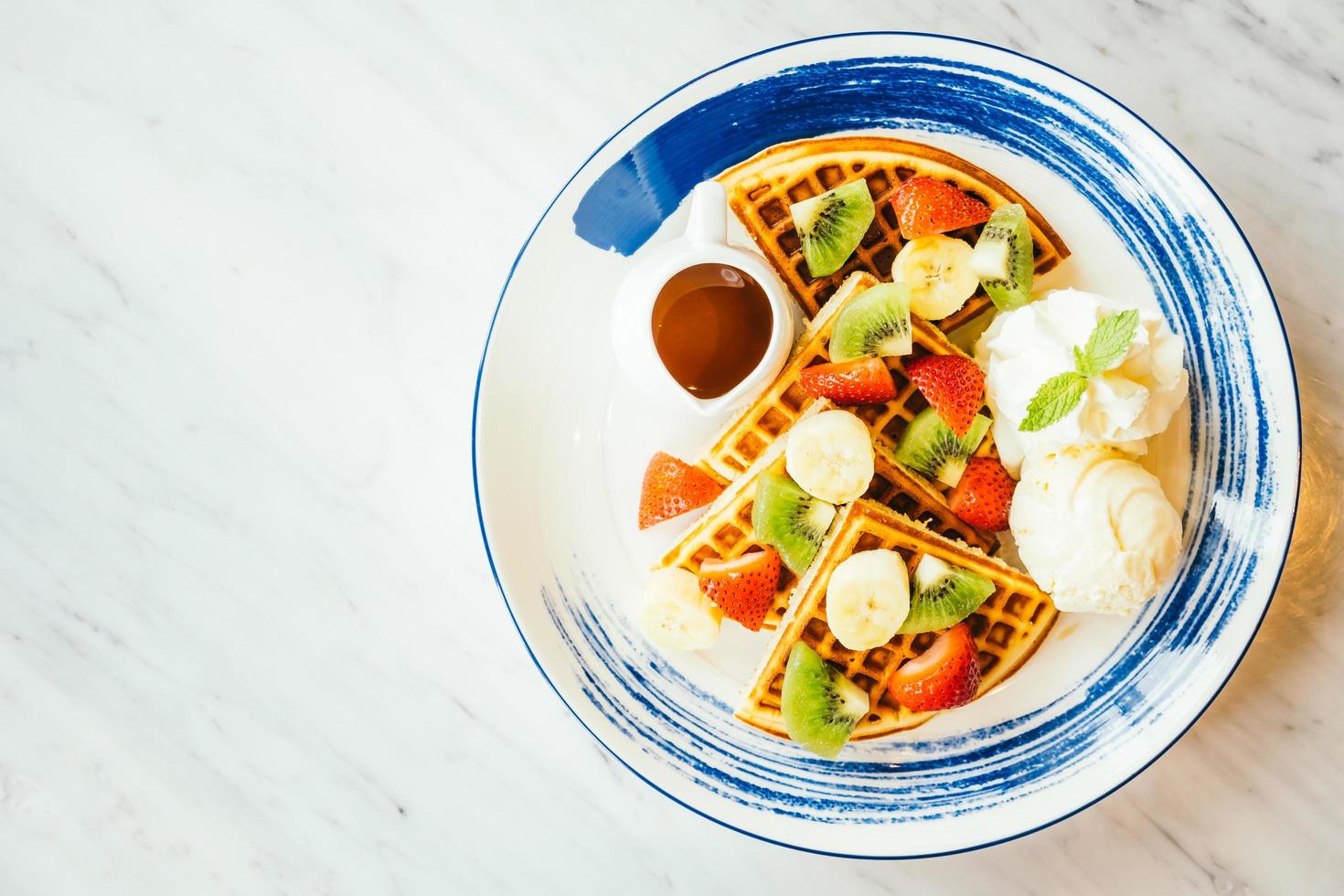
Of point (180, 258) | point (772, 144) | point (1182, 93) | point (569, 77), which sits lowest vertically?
point (180, 258)

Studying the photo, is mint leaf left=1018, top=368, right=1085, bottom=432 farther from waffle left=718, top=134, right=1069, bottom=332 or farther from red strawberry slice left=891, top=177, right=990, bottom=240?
red strawberry slice left=891, top=177, right=990, bottom=240

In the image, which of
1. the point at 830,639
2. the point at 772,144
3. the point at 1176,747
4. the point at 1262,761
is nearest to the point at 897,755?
the point at 830,639

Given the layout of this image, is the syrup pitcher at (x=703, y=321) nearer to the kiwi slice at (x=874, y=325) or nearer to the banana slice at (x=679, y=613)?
the kiwi slice at (x=874, y=325)

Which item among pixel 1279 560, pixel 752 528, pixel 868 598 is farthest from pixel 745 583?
pixel 1279 560

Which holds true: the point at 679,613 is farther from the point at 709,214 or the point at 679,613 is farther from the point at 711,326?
the point at 709,214

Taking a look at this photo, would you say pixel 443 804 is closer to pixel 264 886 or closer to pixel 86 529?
pixel 264 886

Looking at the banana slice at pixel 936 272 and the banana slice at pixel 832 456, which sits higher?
the banana slice at pixel 936 272

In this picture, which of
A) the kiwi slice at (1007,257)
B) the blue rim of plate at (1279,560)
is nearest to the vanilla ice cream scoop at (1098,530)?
the blue rim of plate at (1279,560)

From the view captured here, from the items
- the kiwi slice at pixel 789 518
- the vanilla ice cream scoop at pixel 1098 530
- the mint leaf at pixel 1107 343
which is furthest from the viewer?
the kiwi slice at pixel 789 518
